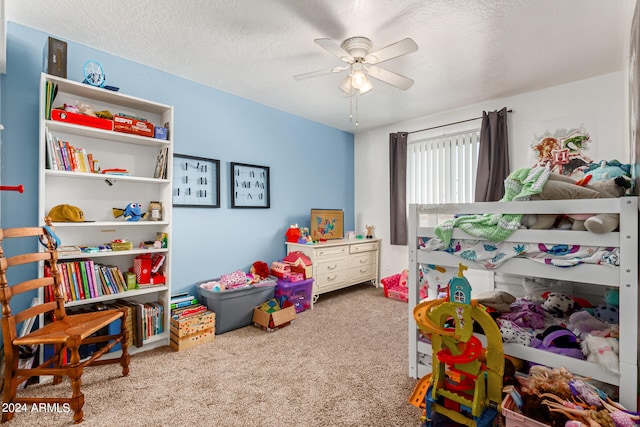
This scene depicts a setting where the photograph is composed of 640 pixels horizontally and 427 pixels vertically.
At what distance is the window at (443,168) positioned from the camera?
12.7 ft

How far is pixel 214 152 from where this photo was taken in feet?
10.9

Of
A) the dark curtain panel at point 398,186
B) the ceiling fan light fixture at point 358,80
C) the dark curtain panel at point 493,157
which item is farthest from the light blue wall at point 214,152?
the dark curtain panel at point 493,157

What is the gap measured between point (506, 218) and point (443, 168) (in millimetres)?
2657

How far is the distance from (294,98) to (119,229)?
2.30m

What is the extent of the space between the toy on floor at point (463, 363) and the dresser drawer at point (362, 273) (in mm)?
2648

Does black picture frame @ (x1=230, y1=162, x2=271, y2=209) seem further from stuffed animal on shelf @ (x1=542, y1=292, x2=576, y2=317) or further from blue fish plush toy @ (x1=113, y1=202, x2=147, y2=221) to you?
stuffed animal on shelf @ (x1=542, y1=292, x2=576, y2=317)

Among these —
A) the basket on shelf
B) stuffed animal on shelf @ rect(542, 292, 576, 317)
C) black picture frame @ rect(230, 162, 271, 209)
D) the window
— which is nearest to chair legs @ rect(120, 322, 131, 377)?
black picture frame @ rect(230, 162, 271, 209)

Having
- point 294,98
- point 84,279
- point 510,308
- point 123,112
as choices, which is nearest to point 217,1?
point 123,112

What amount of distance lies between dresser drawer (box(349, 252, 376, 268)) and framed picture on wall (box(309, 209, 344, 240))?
421 millimetres

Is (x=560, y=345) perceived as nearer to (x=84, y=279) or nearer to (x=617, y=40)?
(x=617, y=40)

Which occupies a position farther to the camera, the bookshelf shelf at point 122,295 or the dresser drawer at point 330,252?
the dresser drawer at point 330,252

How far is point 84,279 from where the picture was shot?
222 centimetres

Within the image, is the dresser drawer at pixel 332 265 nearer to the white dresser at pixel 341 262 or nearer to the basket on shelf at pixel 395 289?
the white dresser at pixel 341 262

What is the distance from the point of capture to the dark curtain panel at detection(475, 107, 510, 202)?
3.49 meters
